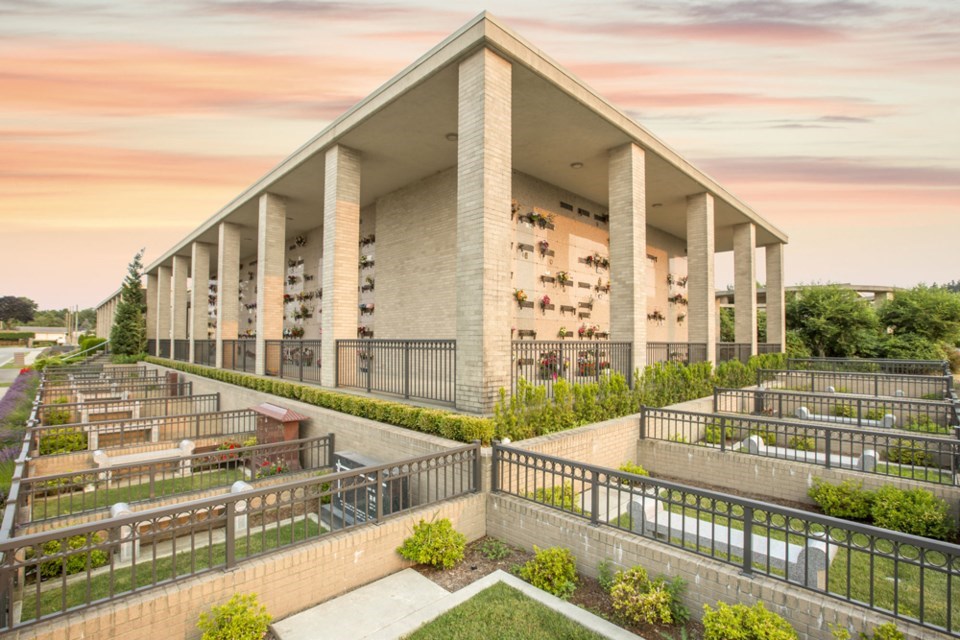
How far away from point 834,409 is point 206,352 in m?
24.2

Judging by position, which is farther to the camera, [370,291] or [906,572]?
[370,291]

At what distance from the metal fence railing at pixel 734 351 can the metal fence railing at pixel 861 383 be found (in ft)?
3.28

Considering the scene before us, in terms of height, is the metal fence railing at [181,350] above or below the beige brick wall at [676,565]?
above

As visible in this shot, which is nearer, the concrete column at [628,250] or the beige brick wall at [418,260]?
the concrete column at [628,250]

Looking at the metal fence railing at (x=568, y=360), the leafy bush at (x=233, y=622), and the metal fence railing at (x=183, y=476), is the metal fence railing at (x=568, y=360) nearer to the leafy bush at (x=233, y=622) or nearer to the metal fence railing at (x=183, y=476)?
the metal fence railing at (x=183, y=476)

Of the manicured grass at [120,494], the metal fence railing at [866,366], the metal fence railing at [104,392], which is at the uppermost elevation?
the metal fence railing at [866,366]

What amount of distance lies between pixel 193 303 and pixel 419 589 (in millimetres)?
22196

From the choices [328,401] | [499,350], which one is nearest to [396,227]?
[328,401]

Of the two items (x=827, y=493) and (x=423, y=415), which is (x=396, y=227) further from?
(x=827, y=493)

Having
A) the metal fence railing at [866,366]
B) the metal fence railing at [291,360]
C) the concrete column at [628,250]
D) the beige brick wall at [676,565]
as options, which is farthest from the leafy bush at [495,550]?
the metal fence railing at [866,366]

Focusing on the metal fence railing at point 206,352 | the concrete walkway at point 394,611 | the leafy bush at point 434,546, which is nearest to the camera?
the concrete walkway at point 394,611

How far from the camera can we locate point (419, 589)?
507 centimetres

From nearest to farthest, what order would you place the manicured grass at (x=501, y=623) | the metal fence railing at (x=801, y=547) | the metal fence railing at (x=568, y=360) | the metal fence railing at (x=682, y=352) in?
the metal fence railing at (x=801, y=547) < the manicured grass at (x=501, y=623) < the metal fence railing at (x=568, y=360) < the metal fence railing at (x=682, y=352)

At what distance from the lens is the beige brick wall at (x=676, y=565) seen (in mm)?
3766
